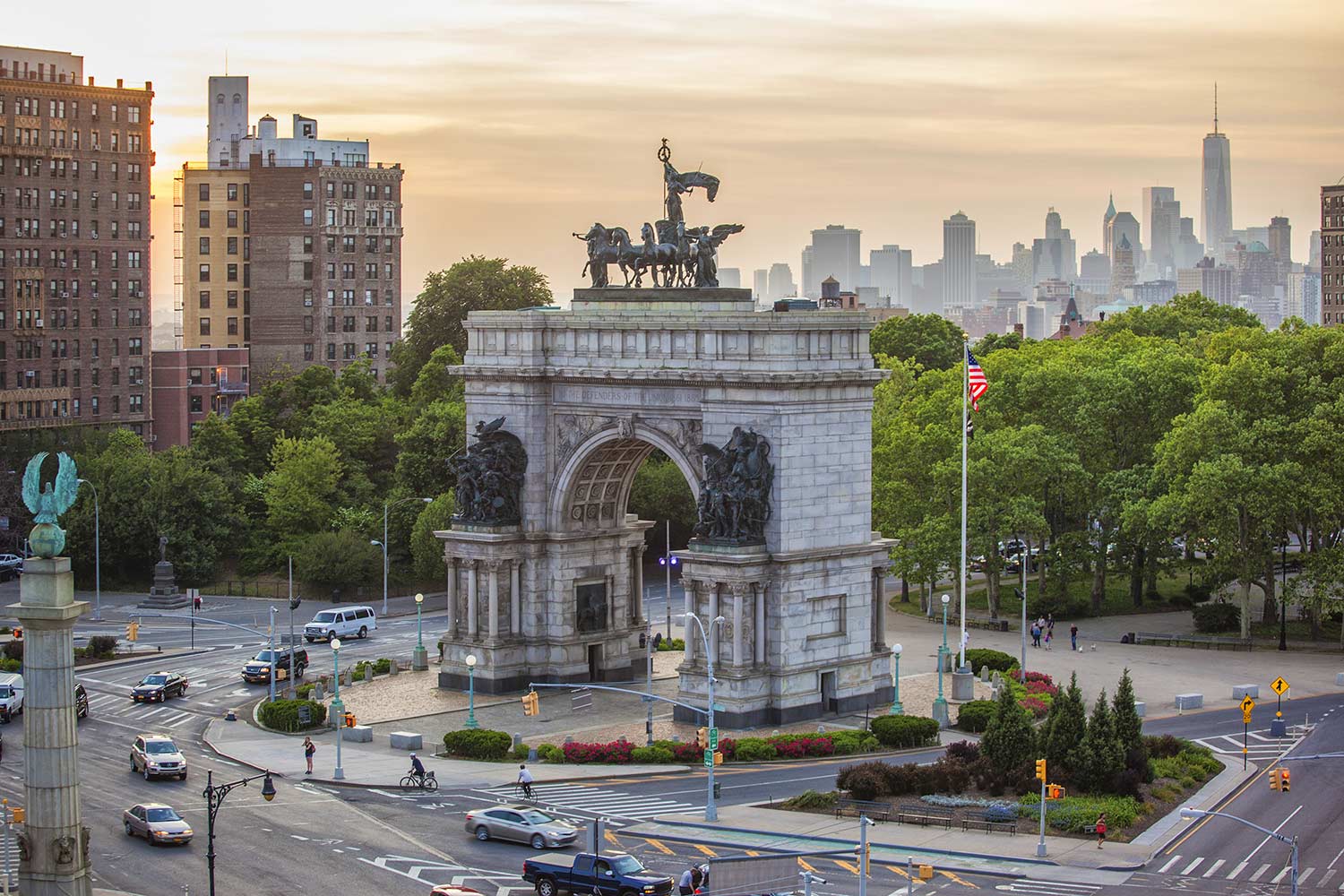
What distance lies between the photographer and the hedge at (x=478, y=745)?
78.9m

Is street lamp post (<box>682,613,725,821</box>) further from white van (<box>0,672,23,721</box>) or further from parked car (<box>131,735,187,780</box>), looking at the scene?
white van (<box>0,672,23,721</box>)

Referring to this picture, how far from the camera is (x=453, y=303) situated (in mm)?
168250

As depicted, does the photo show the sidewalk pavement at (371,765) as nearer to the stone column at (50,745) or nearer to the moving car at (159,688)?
the moving car at (159,688)

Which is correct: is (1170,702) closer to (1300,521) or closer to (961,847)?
(1300,521)

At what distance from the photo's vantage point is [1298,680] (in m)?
95.0

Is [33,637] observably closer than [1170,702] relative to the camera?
Yes

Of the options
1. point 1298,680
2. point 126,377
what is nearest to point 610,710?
point 1298,680

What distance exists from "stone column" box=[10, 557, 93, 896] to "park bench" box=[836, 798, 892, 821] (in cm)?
2800

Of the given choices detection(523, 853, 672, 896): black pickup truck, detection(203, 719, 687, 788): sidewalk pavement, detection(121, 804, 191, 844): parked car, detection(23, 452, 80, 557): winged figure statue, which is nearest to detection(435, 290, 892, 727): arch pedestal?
detection(203, 719, 687, 788): sidewalk pavement

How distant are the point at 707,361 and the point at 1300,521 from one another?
1521 inches

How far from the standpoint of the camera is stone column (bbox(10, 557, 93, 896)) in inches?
1918

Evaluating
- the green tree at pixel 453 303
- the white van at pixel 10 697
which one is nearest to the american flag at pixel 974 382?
the white van at pixel 10 697

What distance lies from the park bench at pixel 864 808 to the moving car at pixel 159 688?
37.3m

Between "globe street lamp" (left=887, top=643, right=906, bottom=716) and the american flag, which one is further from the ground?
the american flag
